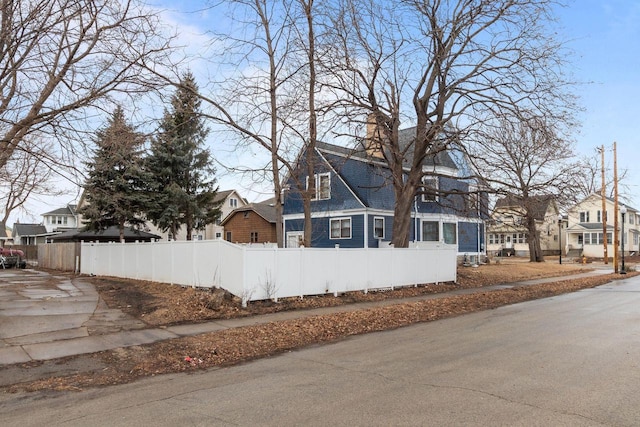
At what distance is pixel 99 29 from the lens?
10.4 m

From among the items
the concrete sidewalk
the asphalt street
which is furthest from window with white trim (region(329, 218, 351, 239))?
the asphalt street

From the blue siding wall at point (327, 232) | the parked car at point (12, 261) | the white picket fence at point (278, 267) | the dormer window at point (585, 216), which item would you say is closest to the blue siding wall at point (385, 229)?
the blue siding wall at point (327, 232)

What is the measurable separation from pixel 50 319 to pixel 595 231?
60.6 m

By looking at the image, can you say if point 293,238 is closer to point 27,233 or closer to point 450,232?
point 450,232

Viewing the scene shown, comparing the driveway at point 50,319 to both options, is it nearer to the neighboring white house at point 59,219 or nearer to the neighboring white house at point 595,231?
the neighboring white house at point 595,231

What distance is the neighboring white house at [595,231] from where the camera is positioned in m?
56.3

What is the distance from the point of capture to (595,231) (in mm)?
56719

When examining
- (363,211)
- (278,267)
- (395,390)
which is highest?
(363,211)

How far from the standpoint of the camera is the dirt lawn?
6844 mm

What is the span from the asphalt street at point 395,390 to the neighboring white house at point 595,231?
2140 inches

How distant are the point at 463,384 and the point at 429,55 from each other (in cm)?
1599

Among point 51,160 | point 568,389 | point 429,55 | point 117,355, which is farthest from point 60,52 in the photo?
point 429,55

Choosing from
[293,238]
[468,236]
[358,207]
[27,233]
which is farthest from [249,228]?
[27,233]

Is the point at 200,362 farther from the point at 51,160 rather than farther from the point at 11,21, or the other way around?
the point at 11,21
